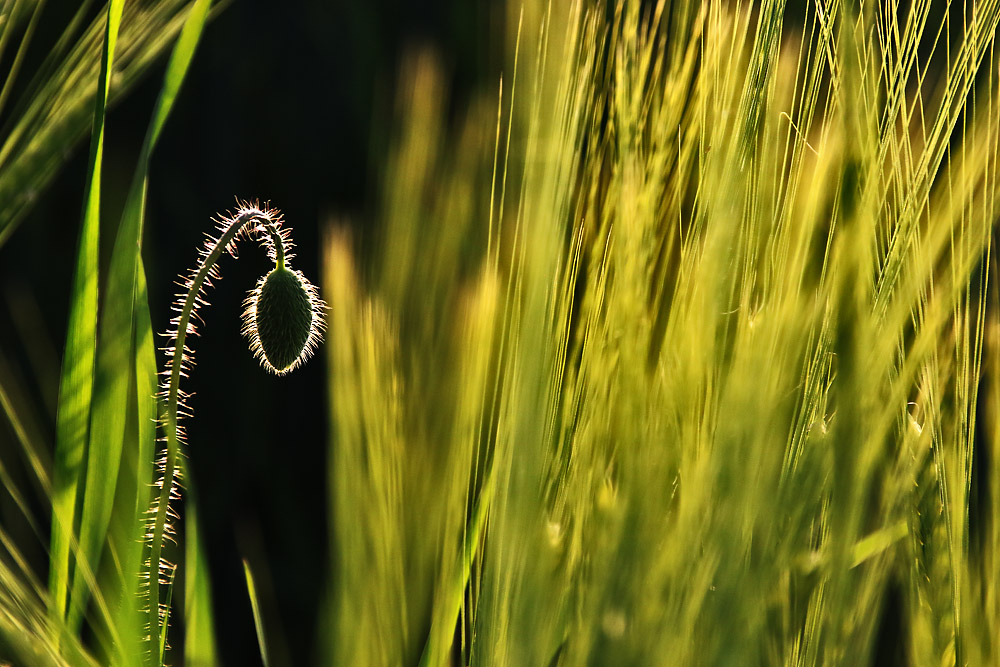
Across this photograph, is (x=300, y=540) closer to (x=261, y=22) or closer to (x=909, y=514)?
(x=261, y=22)

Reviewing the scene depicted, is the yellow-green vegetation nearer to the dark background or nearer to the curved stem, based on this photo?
the curved stem

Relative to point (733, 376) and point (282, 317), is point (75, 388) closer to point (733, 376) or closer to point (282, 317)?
point (282, 317)

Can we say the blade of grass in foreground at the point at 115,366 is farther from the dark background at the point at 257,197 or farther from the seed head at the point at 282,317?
the dark background at the point at 257,197

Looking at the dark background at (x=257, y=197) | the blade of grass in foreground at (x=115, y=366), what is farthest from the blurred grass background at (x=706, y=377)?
the dark background at (x=257, y=197)

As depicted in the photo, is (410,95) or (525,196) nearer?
(525,196)

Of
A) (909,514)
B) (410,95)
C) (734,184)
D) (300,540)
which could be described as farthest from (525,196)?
(300,540)

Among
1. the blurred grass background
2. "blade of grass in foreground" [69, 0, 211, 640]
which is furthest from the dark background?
"blade of grass in foreground" [69, 0, 211, 640]
